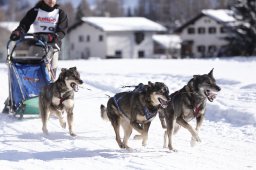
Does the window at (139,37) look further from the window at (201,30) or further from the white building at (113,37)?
the window at (201,30)

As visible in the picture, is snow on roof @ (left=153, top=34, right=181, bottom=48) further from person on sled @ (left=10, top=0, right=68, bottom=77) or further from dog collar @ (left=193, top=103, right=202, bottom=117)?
dog collar @ (left=193, top=103, right=202, bottom=117)

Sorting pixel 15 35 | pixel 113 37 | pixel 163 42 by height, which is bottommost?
pixel 163 42

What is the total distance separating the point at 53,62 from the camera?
8.04m

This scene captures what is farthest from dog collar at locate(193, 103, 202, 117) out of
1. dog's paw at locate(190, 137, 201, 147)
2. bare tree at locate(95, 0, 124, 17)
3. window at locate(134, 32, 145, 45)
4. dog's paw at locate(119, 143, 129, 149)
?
bare tree at locate(95, 0, 124, 17)

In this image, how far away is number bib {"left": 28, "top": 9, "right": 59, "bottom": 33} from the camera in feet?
26.2

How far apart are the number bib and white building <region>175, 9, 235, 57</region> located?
4647 cm

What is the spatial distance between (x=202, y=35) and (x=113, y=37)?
989 centimetres

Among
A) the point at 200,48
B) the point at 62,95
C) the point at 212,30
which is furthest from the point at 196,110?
the point at 200,48

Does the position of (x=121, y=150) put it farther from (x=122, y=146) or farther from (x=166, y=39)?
(x=166, y=39)

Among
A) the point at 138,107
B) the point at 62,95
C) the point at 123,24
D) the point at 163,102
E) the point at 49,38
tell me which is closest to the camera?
the point at 163,102

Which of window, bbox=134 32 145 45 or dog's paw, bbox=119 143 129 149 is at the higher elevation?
window, bbox=134 32 145 45

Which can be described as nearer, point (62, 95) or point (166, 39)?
point (62, 95)

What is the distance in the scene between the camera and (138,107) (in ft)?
18.6

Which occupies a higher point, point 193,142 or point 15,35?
point 15,35
